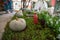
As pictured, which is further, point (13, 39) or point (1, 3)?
point (1, 3)

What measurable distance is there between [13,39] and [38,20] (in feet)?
1.68

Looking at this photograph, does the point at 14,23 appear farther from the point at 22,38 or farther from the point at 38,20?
the point at 38,20

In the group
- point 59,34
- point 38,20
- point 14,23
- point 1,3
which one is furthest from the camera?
point 1,3

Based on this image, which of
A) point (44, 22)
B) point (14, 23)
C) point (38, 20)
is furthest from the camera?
point (38, 20)

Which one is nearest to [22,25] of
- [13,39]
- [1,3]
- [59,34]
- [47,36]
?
[13,39]

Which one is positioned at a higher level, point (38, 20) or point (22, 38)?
point (38, 20)

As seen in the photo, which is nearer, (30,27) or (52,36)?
(52,36)

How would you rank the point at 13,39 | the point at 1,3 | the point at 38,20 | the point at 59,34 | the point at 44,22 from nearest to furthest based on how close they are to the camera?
the point at 59,34 < the point at 13,39 < the point at 44,22 < the point at 38,20 < the point at 1,3

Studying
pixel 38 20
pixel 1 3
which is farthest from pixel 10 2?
pixel 38 20

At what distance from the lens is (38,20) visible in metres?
1.53

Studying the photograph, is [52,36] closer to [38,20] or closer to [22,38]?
[22,38]

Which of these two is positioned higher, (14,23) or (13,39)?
(14,23)

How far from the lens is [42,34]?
1162mm

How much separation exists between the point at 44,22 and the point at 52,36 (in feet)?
1.04
